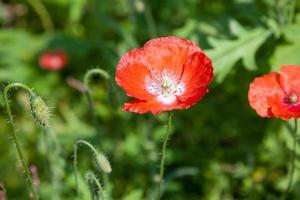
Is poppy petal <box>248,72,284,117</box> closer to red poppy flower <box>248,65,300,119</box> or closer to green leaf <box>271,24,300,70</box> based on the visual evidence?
red poppy flower <box>248,65,300,119</box>

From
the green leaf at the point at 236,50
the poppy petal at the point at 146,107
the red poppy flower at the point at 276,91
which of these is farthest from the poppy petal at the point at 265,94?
the green leaf at the point at 236,50

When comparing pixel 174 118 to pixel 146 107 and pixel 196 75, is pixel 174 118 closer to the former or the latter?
pixel 196 75

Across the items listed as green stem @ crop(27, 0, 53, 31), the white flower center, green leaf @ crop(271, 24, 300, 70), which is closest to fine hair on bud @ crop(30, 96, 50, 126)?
the white flower center

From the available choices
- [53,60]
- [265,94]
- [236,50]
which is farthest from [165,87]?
[53,60]

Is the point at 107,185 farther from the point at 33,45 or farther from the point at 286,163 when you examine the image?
the point at 33,45

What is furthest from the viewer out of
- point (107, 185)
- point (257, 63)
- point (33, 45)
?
point (33, 45)

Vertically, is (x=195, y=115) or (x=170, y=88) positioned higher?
(x=195, y=115)

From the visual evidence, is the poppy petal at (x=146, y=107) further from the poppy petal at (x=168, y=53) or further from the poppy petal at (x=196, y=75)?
the poppy petal at (x=168, y=53)

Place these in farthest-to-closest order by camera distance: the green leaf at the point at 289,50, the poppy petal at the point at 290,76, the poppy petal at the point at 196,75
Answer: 1. the green leaf at the point at 289,50
2. the poppy petal at the point at 290,76
3. the poppy petal at the point at 196,75

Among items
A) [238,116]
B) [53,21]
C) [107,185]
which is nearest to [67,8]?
[53,21]
